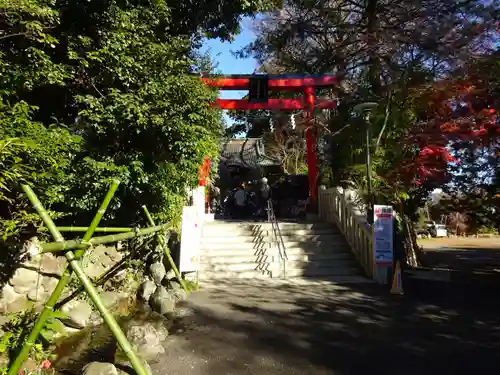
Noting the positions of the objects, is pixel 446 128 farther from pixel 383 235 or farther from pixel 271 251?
pixel 271 251

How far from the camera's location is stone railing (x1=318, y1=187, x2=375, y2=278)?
9289 millimetres

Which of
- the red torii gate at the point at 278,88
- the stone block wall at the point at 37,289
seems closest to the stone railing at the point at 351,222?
the red torii gate at the point at 278,88

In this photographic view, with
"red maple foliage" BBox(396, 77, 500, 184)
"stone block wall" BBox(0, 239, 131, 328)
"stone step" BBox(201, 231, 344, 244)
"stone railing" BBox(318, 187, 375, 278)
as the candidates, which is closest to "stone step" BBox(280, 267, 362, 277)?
"stone railing" BBox(318, 187, 375, 278)

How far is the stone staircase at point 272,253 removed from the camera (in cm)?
934

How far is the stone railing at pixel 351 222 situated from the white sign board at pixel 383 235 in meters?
0.43

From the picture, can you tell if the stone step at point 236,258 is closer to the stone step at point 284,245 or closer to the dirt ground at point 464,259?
the stone step at point 284,245

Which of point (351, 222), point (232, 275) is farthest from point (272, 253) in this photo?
point (351, 222)

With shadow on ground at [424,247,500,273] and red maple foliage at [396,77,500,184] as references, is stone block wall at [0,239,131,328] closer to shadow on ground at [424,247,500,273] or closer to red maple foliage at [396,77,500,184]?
red maple foliage at [396,77,500,184]

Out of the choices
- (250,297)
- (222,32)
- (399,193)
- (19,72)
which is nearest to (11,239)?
(19,72)

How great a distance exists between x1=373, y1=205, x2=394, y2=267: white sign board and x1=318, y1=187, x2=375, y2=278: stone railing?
431 mm

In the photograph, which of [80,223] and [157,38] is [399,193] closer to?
[157,38]

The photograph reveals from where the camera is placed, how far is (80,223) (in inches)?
267

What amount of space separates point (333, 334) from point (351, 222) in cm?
519

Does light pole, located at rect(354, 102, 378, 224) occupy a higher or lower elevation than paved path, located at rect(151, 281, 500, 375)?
higher
